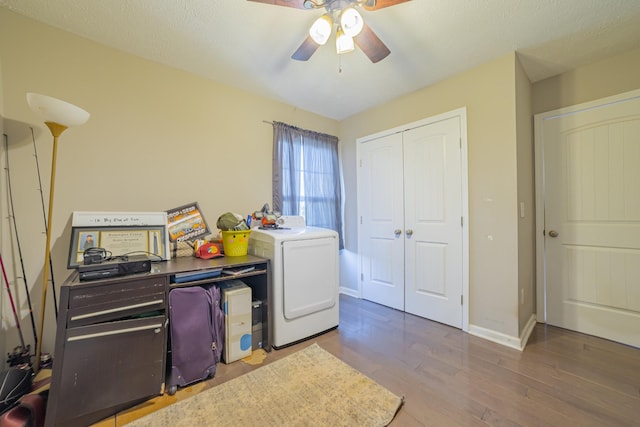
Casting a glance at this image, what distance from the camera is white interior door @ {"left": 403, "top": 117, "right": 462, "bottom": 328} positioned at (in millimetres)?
2420

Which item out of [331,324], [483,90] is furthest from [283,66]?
[331,324]

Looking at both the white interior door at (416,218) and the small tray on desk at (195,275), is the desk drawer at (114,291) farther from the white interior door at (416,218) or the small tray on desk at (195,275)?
the white interior door at (416,218)

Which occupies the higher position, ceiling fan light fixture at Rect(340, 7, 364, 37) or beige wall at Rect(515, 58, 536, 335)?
ceiling fan light fixture at Rect(340, 7, 364, 37)

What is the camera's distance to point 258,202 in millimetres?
2803

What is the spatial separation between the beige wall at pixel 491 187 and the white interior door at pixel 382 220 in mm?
726

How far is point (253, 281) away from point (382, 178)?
190cm

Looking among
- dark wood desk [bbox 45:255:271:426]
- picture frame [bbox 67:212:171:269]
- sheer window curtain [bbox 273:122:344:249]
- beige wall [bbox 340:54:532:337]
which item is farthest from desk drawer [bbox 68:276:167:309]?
beige wall [bbox 340:54:532:337]

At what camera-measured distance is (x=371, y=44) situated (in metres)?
1.66

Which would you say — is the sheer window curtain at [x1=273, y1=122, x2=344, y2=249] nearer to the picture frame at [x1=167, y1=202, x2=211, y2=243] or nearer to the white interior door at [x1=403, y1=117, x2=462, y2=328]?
the picture frame at [x1=167, y1=202, x2=211, y2=243]

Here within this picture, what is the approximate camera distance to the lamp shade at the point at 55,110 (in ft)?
4.57

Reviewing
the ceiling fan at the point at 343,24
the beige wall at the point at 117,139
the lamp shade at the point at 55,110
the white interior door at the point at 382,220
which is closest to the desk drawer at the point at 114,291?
the beige wall at the point at 117,139

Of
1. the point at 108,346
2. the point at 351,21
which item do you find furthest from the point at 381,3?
the point at 108,346

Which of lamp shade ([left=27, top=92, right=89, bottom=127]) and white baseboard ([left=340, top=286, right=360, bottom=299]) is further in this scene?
white baseboard ([left=340, top=286, right=360, bottom=299])

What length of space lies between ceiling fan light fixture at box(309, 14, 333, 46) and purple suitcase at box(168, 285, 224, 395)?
182 centimetres
